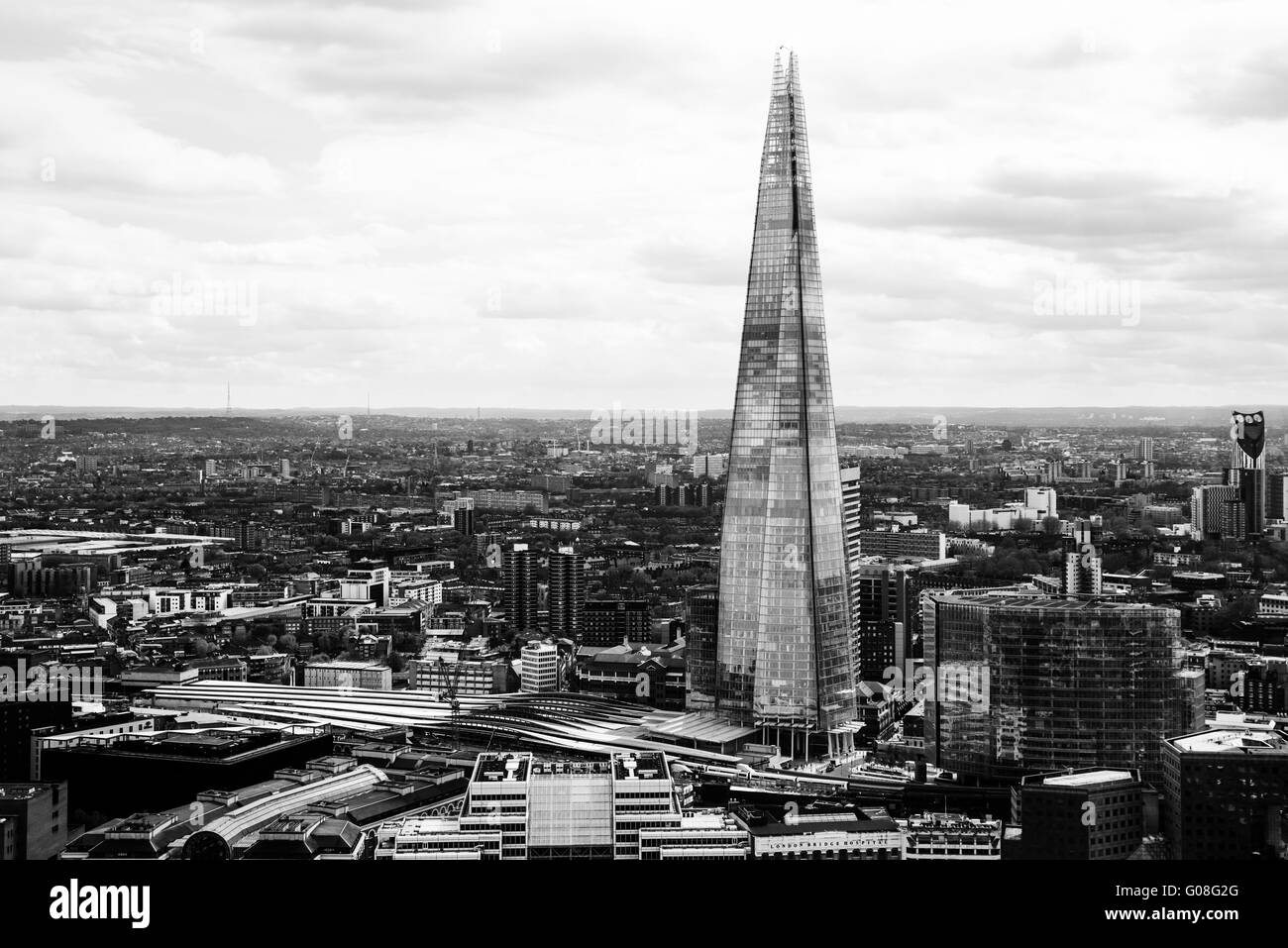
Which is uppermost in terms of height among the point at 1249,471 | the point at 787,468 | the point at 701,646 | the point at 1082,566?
the point at 787,468

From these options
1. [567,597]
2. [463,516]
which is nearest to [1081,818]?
[567,597]

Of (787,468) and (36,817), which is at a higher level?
(787,468)

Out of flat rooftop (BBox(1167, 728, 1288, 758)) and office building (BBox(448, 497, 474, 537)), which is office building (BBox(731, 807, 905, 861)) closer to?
flat rooftop (BBox(1167, 728, 1288, 758))

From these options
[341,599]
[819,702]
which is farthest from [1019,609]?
[341,599]

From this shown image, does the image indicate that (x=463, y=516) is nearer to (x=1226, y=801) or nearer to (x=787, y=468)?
(x=787, y=468)

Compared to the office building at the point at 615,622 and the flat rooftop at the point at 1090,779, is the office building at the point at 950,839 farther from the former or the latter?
the office building at the point at 615,622

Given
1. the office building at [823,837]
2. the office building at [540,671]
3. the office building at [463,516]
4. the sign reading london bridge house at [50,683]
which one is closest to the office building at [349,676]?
the office building at [540,671]
